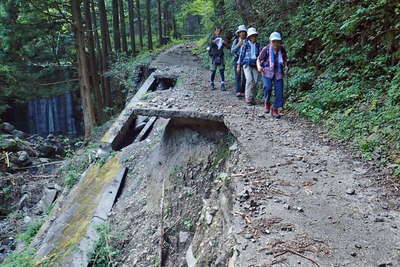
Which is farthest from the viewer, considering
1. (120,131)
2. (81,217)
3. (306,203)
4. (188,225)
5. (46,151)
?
(46,151)

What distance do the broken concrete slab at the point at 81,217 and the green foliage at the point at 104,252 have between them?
0.41ft

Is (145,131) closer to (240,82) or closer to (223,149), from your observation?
(240,82)

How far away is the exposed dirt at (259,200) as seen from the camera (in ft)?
12.1

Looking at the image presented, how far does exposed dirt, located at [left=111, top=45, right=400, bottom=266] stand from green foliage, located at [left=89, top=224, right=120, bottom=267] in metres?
0.21

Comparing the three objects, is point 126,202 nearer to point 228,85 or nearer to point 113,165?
point 113,165

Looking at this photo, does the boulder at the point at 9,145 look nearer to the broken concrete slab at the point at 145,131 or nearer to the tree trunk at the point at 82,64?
the tree trunk at the point at 82,64

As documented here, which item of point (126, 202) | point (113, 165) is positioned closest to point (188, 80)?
point (113, 165)

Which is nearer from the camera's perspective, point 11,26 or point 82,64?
point 11,26

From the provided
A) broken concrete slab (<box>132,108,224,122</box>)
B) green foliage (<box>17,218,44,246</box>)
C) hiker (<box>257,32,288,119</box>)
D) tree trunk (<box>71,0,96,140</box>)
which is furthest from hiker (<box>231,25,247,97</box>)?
tree trunk (<box>71,0,96,140</box>)

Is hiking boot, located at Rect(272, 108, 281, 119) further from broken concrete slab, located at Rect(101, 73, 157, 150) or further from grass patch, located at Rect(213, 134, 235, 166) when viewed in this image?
broken concrete slab, located at Rect(101, 73, 157, 150)

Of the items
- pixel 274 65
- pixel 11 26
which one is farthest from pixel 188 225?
pixel 11 26

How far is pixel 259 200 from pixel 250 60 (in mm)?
5543

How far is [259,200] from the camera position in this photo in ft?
15.0

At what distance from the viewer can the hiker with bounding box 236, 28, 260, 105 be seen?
30.8 feet
